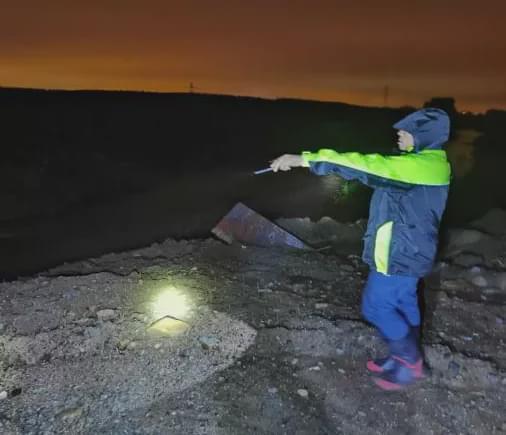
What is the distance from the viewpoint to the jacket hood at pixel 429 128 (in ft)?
11.2

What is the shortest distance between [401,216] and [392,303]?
2.28 ft

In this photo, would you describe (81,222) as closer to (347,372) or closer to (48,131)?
(347,372)

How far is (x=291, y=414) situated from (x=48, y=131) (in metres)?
23.4

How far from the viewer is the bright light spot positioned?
16.0 feet

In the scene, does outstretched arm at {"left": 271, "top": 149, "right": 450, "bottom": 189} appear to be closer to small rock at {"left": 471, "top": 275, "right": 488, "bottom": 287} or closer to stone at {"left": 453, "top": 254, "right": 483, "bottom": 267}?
small rock at {"left": 471, "top": 275, "right": 488, "bottom": 287}

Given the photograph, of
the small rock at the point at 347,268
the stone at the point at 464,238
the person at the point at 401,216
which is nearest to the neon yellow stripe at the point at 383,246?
the person at the point at 401,216

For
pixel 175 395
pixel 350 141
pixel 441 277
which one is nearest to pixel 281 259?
pixel 441 277

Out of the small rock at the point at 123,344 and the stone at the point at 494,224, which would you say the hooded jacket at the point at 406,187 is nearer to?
the small rock at the point at 123,344

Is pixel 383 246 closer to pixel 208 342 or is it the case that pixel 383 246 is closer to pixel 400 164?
pixel 400 164

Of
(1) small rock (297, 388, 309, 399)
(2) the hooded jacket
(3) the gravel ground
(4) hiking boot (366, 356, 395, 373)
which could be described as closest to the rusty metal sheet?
(3) the gravel ground

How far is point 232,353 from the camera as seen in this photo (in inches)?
169

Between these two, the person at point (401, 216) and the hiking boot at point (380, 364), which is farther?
the hiking boot at point (380, 364)

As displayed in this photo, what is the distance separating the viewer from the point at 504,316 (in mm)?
5160

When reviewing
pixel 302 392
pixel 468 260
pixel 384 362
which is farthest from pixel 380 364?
pixel 468 260
